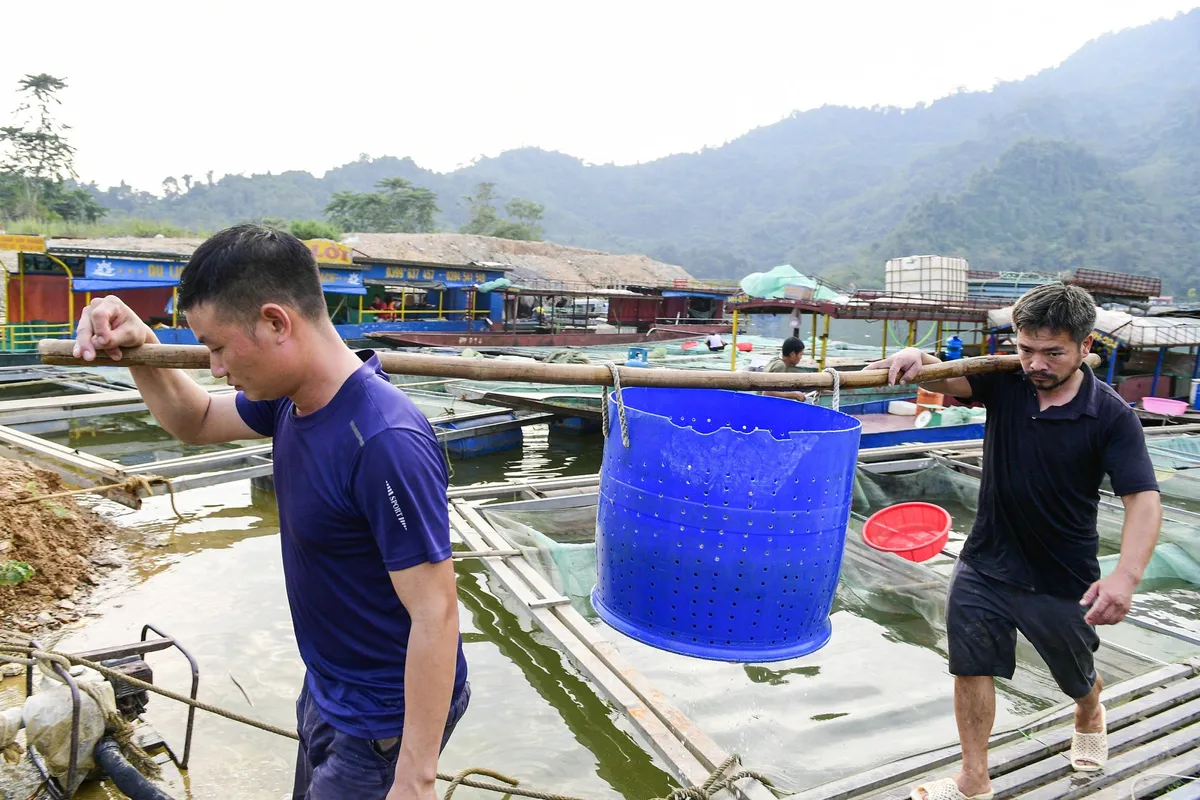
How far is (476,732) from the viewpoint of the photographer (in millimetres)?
4512

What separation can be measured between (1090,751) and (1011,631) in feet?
2.52

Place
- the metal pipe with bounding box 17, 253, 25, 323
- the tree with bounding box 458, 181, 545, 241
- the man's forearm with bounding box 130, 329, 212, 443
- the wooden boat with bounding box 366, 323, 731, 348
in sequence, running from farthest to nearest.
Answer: the tree with bounding box 458, 181, 545, 241, the wooden boat with bounding box 366, 323, 731, 348, the metal pipe with bounding box 17, 253, 25, 323, the man's forearm with bounding box 130, 329, 212, 443

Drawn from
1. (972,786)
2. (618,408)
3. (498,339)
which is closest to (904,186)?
(498,339)

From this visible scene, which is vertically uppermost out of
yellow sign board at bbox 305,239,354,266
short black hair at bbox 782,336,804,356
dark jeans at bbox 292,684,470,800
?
yellow sign board at bbox 305,239,354,266

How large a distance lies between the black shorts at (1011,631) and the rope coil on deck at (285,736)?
945mm

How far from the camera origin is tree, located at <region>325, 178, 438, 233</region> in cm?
6141

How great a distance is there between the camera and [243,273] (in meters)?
1.48

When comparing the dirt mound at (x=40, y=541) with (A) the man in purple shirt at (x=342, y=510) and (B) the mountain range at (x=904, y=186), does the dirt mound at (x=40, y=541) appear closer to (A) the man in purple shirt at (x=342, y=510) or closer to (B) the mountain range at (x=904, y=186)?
(A) the man in purple shirt at (x=342, y=510)

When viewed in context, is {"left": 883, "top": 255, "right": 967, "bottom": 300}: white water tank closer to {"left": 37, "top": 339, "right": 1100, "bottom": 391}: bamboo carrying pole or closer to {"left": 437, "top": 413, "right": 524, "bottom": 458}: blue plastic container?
{"left": 437, "top": 413, "right": 524, "bottom": 458}: blue plastic container

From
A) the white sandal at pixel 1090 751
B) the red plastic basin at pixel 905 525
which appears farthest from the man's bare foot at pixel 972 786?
the red plastic basin at pixel 905 525

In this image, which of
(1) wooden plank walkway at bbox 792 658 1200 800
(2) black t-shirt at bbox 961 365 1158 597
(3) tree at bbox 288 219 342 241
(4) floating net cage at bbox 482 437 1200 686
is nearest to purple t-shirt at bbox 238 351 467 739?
(1) wooden plank walkway at bbox 792 658 1200 800

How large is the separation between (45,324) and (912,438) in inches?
715

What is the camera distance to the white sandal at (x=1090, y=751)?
3.19 meters

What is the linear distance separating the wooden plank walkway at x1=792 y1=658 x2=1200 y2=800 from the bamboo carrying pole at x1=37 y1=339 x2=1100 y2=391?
1.64m
